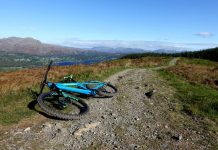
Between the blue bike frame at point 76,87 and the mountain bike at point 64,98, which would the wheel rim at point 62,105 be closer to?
the mountain bike at point 64,98

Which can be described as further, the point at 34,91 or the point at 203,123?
the point at 34,91

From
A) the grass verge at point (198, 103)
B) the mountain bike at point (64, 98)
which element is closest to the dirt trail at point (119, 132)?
the mountain bike at point (64, 98)

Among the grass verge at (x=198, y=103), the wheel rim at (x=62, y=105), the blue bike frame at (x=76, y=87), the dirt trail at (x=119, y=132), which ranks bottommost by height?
the dirt trail at (x=119, y=132)

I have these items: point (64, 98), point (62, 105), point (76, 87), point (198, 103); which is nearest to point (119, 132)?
point (62, 105)

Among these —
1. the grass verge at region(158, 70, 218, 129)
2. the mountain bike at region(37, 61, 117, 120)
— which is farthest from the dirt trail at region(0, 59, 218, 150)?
the grass verge at region(158, 70, 218, 129)

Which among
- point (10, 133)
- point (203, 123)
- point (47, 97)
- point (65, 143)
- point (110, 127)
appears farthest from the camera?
point (47, 97)

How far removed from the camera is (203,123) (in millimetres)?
12086

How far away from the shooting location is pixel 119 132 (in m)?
10.5

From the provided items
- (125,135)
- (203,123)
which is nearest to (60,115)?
(125,135)

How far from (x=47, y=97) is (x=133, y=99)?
5273mm

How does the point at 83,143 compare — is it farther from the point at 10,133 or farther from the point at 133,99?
the point at 133,99

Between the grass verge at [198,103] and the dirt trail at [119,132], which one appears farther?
the grass verge at [198,103]

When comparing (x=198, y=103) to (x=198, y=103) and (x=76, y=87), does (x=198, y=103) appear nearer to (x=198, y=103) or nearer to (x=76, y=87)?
(x=198, y=103)

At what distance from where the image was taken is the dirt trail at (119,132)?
30.2 ft
